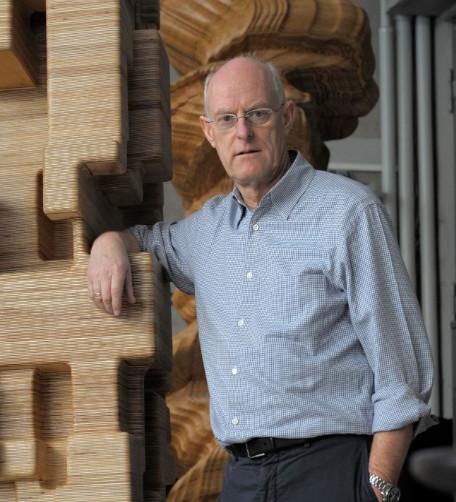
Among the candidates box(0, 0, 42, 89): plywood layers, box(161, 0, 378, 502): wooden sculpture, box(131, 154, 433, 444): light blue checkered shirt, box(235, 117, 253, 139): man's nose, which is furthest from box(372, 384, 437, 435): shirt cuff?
box(161, 0, 378, 502): wooden sculpture

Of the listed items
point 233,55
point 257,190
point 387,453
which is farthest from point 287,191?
point 233,55

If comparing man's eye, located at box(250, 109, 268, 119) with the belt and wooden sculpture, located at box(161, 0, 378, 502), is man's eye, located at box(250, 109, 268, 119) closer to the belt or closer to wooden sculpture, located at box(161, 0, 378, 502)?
the belt

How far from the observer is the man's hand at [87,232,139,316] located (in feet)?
4.71

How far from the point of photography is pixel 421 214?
4496mm

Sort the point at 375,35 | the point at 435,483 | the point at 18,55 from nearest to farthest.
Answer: the point at 435,483, the point at 18,55, the point at 375,35

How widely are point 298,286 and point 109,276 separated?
268mm

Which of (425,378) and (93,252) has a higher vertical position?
(93,252)

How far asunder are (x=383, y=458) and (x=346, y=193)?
1.24 feet

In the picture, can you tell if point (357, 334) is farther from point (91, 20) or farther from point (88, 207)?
point (91, 20)

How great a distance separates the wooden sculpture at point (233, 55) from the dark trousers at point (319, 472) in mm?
824

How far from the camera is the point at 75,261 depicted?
1.49 metres

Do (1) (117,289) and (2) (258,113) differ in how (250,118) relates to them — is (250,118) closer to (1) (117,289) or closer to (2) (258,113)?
(2) (258,113)

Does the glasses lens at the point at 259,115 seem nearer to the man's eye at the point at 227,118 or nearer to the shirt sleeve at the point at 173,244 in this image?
the man's eye at the point at 227,118

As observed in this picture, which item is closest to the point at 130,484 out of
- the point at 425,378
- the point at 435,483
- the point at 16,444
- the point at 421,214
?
the point at 16,444
